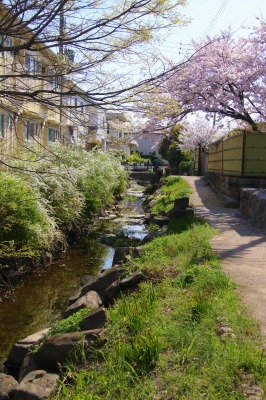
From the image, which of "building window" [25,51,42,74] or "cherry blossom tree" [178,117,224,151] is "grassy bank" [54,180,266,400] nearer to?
"building window" [25,51,42,74]

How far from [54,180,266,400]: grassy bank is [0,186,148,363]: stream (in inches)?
87.9

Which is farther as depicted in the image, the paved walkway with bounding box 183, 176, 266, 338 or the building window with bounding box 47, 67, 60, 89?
the paved walkway with bounding box 183, 176, 266, 338

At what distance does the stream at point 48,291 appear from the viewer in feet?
21.9

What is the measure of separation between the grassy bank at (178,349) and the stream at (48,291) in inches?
87.9

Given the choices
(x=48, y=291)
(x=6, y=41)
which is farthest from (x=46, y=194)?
(x=6, y=41)

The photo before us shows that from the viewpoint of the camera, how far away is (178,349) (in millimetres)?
3814

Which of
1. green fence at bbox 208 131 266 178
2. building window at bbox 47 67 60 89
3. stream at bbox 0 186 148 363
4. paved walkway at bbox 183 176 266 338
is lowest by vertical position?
stream at bbox 0 186 148 363

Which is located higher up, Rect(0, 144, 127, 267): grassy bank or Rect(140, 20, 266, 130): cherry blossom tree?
Rect(140, 20, 266, 130): cherry blossom tree

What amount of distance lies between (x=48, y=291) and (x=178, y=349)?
508 centimetres

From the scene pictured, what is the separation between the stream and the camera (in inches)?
262

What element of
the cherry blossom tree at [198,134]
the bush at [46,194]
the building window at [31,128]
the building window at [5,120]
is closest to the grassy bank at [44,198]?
the bush at [46,194]

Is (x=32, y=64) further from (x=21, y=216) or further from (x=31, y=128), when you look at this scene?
(x=21, y=216)

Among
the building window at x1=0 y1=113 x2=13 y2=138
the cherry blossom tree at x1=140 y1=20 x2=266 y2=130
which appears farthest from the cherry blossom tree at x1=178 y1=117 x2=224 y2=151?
the building window at x1=0 y1=113 x2=13 y2=138

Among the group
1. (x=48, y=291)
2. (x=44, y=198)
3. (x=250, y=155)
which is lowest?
(x=48, y=291)
